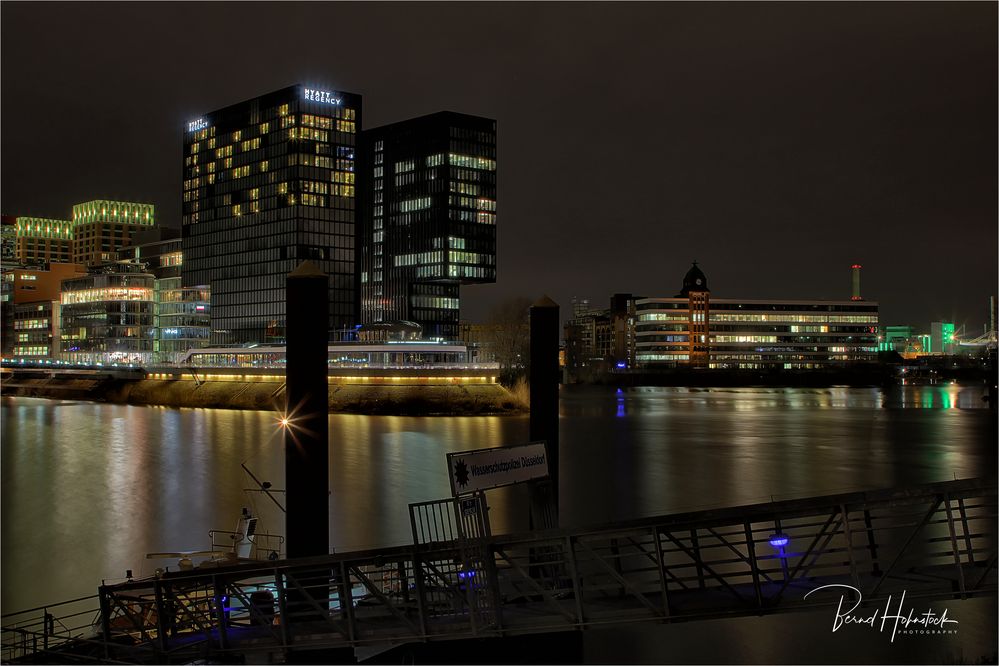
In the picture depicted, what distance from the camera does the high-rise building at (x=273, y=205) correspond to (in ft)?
551

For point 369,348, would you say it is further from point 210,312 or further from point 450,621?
point 450,621

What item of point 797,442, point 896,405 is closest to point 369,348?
point 797,442

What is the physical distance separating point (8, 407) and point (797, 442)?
100247 millimetres

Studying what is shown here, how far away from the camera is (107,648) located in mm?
15539

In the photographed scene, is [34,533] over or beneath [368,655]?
beneath

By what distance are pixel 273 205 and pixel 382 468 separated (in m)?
126

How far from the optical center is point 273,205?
170m

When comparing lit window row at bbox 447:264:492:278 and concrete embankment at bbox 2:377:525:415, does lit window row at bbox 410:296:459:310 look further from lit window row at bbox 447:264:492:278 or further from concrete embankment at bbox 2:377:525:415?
concrete embankment at bbox 2:377:525:415

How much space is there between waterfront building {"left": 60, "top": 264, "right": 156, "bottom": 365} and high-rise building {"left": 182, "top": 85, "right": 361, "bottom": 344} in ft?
40.8

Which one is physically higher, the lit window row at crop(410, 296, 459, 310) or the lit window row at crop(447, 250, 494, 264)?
the lit window row at crop(447, 250, 494, 264)

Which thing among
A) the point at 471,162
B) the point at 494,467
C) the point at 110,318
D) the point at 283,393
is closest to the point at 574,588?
Result: the point at 494,467

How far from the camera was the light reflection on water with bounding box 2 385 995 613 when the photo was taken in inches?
1377

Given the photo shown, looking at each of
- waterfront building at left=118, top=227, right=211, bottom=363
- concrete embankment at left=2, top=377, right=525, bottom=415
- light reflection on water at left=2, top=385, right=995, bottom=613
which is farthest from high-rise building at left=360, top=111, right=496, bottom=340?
light reflection on water at left=2, top=385, right=995, bottom=613

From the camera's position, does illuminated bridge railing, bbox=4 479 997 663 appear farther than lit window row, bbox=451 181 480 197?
No
